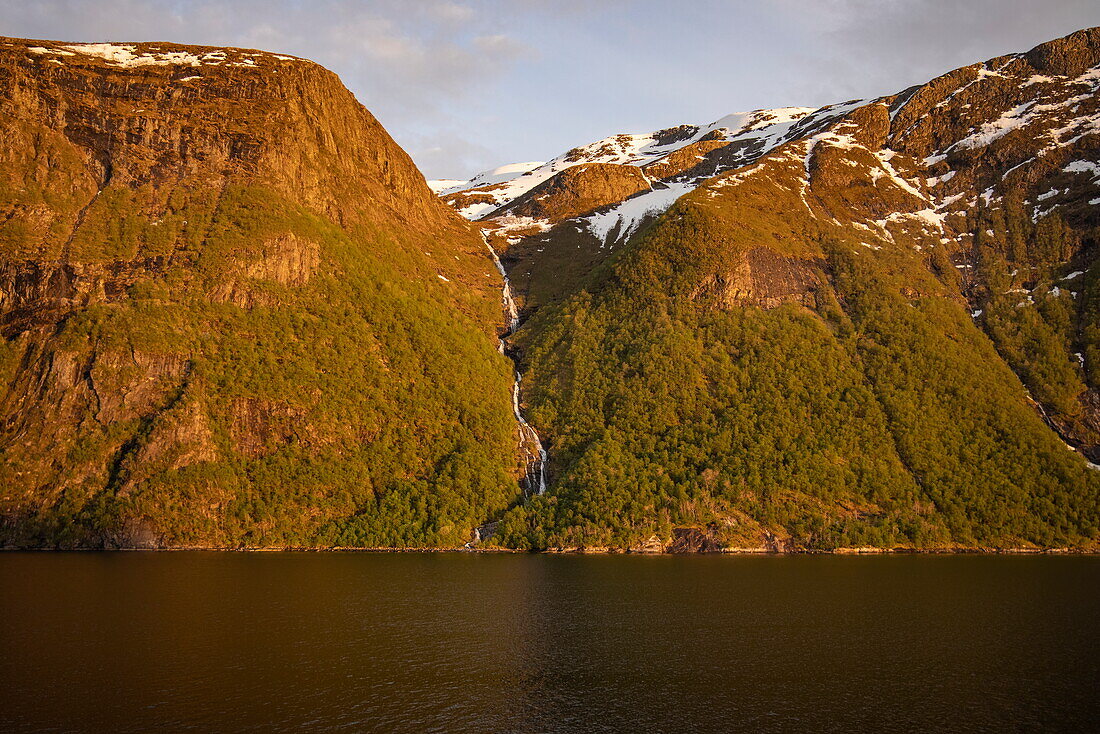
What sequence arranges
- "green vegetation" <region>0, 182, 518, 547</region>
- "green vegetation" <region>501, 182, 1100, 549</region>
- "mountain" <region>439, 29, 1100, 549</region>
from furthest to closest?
1. "mountain" <region>439, 29, 1100, 549</region>
2. "green vegetation" <region>501, 182, 1100, 549</region>
3. "green vegetation" <region>0, 182, 518, 547</region>

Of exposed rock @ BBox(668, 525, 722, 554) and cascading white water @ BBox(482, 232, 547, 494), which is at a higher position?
cascading white water @ BBox(482, 232, 547, 494)

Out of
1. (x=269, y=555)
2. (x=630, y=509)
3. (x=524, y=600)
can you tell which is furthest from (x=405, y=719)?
→ (x=630, y=509)

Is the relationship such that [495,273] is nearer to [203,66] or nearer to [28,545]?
[203,66]

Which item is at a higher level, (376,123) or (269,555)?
(376,123)

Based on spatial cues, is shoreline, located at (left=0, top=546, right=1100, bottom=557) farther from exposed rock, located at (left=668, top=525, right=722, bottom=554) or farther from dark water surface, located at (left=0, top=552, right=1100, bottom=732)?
dark water surface, located at (left=0, top=552, right=1100, bottom=732)

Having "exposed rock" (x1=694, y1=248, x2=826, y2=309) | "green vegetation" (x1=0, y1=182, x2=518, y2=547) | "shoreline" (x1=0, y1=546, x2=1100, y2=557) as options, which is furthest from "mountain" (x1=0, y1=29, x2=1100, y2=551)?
"shoreline" (x1=0, y1=546, x2=1100, y2=557)

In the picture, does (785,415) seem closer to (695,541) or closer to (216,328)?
(695,541)
